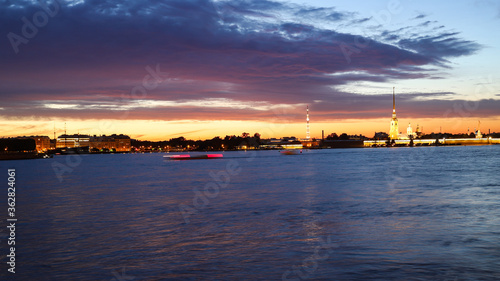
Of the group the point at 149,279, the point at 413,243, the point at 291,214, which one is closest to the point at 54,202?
the point at 291,214

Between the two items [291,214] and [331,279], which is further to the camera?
[291,214]

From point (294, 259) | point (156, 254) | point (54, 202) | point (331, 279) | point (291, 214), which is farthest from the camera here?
point (54, 202)

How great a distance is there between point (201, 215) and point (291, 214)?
475cm

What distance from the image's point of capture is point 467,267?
42.1 ft

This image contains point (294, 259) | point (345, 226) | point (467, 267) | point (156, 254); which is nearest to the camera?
point (467, 267)

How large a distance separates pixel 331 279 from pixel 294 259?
7.11 ft

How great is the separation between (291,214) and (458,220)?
7960mm

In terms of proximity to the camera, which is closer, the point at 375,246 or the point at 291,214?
the point at 375,246

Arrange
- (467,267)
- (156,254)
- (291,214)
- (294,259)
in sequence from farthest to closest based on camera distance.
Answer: (291,214), (156,254), (294,259), (467,267)

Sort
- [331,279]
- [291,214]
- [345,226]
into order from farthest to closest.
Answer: [291,214] < [345,226] < [331,279]

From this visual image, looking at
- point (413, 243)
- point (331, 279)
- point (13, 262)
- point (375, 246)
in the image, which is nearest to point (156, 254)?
point (13, 262)

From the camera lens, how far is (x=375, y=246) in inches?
613

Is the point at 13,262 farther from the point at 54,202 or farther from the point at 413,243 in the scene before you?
the point at 54,202

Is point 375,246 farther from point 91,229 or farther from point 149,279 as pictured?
point 91,229
